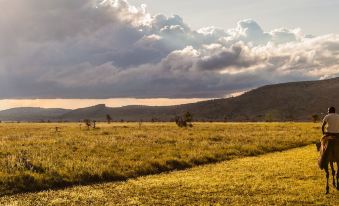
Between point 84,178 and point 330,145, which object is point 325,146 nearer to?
point 330,145

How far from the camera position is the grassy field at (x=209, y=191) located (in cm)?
1884

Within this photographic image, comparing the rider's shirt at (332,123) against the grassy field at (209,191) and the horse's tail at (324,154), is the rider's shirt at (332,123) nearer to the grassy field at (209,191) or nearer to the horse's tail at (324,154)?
the horse's tail at (324,154)

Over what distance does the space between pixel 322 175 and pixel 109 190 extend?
11152mm

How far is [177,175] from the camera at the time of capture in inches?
1065

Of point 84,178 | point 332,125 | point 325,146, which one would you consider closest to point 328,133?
point 332,125

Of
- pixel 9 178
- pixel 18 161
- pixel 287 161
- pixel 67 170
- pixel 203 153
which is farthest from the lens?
pixel 203 153

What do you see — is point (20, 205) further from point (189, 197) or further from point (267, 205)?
point (267, 205)

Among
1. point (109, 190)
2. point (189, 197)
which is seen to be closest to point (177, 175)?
point (109, 190)

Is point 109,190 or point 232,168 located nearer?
point 109,190

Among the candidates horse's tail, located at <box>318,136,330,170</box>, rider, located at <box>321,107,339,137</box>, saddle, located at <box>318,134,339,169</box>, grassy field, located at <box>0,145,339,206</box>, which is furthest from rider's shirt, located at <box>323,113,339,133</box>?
grassy field, located at <box>0,145,339,206</box>

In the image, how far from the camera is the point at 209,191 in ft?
68.3

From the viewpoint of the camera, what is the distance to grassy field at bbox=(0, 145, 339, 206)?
61.8ft

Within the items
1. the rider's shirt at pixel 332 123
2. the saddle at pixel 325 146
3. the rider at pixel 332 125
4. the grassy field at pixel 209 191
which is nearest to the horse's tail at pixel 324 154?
the saddle at pixel 325 146

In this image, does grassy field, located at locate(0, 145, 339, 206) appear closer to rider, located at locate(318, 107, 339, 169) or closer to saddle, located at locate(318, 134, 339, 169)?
saddle, located at locate(318, 134, 339, 169)
